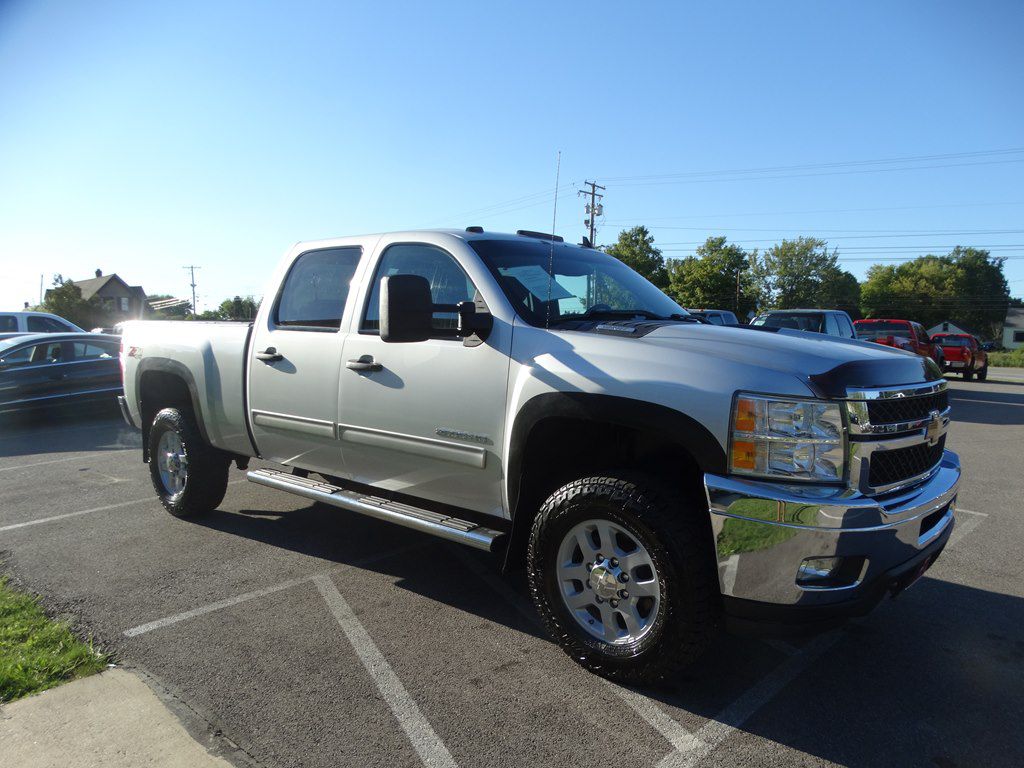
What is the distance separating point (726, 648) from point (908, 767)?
40.3 inches

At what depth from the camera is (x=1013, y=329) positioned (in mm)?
85375

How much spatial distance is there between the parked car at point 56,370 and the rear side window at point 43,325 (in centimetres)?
479

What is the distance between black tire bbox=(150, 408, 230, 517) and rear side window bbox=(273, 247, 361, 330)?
4.17ft

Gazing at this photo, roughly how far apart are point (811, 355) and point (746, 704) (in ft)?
4.87

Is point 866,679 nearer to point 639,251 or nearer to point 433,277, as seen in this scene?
point 433,277

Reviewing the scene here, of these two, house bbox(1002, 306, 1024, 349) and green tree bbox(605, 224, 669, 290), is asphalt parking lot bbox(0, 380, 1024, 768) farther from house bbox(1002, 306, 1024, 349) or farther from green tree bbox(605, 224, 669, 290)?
house bbox(1002, 306, 1024, 349)

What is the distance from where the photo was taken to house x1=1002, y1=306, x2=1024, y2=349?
84.6 meters

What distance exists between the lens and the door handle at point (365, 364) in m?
3.86

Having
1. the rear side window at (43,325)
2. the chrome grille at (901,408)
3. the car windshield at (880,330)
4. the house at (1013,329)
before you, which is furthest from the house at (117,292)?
the house at (1013,329)

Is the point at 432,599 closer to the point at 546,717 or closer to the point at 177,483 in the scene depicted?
the point at 546,717

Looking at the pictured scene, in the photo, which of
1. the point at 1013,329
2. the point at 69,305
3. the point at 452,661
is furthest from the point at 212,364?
the point at 1013,329

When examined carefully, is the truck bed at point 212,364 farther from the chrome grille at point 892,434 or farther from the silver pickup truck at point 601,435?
the chrome grille at point 892,434

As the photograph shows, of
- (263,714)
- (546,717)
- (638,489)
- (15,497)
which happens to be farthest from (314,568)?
(15,497)

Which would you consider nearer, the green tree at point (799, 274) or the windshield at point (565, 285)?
the windshield at point (565, 285)
